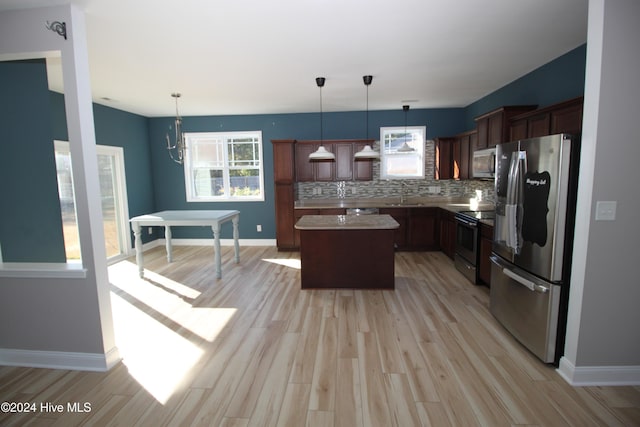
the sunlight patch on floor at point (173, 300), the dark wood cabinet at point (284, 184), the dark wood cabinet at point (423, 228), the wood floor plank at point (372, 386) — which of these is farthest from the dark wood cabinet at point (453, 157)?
the sunlight patch on floor at point (173, 300)

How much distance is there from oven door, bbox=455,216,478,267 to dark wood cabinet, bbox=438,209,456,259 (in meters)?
0.38

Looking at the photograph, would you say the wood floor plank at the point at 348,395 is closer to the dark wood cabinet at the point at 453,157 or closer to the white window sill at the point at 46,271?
the white window sill at the point at 46,271

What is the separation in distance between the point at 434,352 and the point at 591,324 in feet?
3.42

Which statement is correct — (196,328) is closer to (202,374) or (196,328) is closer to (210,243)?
(202,374)

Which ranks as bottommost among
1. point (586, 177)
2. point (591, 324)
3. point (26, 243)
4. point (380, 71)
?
point (591, 324)

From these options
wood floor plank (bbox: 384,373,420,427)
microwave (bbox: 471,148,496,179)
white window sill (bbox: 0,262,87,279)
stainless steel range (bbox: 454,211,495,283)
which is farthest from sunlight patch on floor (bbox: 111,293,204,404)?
microwave (bbox: 471,148,496,179)

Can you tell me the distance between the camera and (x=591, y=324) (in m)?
2.04

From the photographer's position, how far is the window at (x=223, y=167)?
6129 mm

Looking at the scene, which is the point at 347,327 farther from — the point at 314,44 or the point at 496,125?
the point at 496,125

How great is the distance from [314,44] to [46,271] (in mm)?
2813

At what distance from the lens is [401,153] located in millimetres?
5918

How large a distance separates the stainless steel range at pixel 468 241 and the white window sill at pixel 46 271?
3.98 m

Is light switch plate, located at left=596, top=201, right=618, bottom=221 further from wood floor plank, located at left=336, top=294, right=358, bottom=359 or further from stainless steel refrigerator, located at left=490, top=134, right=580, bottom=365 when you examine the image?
wood floor plank, located at left=336, top=294, right=358, bottom=359

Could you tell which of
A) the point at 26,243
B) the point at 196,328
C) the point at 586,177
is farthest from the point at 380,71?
the point at 26,243
